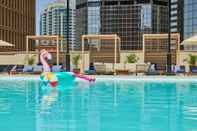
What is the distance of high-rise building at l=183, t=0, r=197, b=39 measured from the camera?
12725 cm

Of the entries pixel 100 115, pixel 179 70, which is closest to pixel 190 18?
pixel 179 70

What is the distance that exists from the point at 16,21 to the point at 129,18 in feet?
168

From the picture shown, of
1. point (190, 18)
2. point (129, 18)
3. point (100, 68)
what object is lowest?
point (100, 68)

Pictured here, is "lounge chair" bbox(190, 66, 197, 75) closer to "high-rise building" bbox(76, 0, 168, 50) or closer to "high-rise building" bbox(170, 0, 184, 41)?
"high-rise building" bbox(76, 0, 168, 50)

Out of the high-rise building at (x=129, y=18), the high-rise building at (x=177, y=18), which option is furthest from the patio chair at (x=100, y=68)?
the high-rise building at (x=177, y=18)

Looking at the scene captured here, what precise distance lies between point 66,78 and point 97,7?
327ft

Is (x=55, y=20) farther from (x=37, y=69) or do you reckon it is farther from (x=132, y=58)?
(x=37, y=69)

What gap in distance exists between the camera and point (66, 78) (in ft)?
64.8

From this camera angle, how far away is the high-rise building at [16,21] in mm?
61575

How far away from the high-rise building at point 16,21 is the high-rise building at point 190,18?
63.4 m

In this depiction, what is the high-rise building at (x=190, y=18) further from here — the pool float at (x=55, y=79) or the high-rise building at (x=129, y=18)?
the pool float at (x=55, y=79)

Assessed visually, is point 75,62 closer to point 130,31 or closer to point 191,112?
point 191,112

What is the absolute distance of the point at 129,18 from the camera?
373 ft

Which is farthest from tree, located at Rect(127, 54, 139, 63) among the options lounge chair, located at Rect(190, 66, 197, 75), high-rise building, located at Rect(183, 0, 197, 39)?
high-rise building, located at Rect(183, 0, 197, 39)
